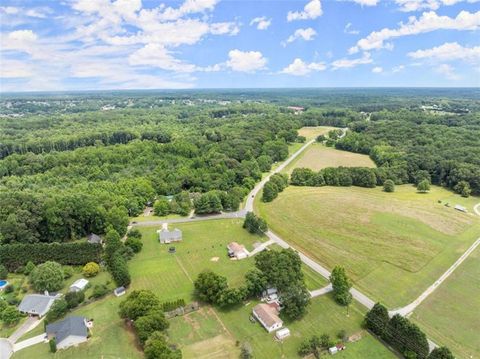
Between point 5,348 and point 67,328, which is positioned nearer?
point 5,348

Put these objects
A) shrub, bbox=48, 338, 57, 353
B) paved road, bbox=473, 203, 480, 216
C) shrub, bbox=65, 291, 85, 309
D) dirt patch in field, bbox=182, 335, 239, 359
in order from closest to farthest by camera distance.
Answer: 1. dirt patch in field, bbox=182, 335, 239, 359
2. shrub, bbox=48, 338, 57, 353
3. shrub, bbox=65, 291, 85, 309
4. paved road, bbox=473, 203, 480, 216

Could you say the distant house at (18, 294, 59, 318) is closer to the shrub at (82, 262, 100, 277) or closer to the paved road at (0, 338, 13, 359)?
the paved road at (0, 338, 13, 359)

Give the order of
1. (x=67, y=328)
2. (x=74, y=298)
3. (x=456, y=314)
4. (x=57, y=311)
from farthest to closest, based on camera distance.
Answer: (x=74, y=298), (x=456, y=314), (x=57, y=311), (x=67, y=328)

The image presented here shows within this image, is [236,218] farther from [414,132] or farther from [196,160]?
[414,132]

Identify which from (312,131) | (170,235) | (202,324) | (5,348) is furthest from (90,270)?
(312,131)

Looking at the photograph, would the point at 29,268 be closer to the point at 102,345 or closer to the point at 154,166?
the point at 102,345

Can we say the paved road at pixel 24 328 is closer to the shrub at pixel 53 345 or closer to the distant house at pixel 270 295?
the shrub at pixel 53 345

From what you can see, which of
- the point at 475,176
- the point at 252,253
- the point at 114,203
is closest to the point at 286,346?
the point at 252,253

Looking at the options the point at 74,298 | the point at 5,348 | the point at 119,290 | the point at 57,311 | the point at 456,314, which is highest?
the point at 74,298

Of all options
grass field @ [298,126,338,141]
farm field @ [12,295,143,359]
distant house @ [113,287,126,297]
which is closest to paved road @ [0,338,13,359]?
farm field @ [12,295,143,359]
